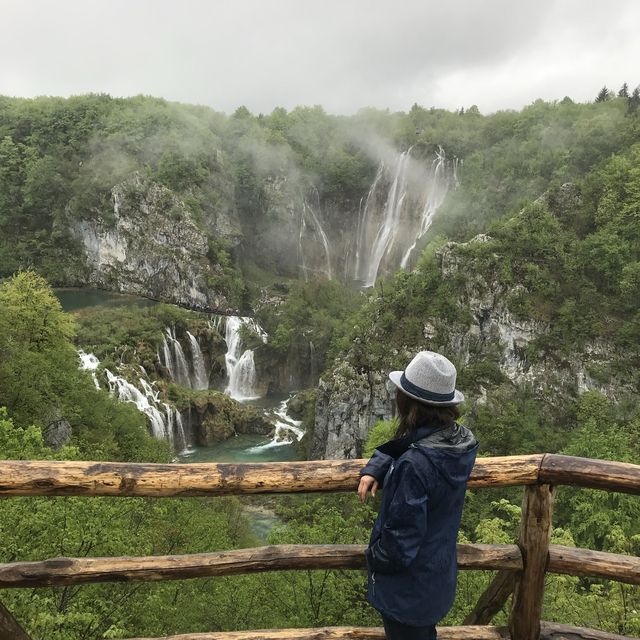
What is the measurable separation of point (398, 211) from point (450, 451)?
67.0 metres

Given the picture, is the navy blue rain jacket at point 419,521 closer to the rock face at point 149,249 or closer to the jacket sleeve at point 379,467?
the jacket sleeve at point 379,467

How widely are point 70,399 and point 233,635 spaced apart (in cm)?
2263

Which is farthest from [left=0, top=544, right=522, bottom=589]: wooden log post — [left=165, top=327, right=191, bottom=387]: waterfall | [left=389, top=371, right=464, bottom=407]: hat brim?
[left=165, top=327, right=191, bottom=387]: waterfall

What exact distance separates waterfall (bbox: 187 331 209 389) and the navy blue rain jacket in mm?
41956

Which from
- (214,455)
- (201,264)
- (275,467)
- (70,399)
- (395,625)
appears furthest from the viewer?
(201,264)

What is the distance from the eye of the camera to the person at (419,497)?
2.71 m

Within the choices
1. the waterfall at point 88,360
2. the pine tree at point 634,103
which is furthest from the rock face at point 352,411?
the pine tree at point 634,103

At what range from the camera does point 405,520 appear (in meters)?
2.69

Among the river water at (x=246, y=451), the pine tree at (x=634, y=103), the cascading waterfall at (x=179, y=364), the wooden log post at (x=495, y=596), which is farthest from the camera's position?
the pine tree at (x=634, y=103)

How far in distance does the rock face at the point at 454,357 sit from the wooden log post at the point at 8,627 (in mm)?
30207

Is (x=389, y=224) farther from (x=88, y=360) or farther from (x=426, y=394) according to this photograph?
(x=426, y=394)

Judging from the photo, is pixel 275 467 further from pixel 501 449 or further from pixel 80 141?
pixel 80 141

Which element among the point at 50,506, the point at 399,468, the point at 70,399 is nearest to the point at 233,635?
the point at 399,468

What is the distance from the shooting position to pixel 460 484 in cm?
283
